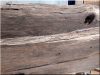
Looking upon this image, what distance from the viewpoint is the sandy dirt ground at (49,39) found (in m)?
0.75

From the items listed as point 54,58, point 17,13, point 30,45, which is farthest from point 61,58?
point 17,13

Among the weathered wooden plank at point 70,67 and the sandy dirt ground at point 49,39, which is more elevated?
the sandy dirt ground at point 49,39

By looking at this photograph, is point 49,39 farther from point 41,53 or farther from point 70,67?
point 70,67

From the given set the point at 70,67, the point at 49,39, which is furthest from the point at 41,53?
the point at 70,67

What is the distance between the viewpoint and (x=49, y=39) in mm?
837

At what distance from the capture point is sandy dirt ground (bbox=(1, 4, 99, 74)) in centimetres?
75

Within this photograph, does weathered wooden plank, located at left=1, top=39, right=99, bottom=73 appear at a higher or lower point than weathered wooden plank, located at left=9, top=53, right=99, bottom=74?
higher

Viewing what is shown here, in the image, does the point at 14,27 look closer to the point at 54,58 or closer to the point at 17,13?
the point at 17,13

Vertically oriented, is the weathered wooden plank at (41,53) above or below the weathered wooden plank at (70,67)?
above

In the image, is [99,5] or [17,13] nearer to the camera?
[17,13]

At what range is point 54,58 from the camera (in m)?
0.86

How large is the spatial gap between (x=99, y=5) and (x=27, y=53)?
→ 0.43 metres

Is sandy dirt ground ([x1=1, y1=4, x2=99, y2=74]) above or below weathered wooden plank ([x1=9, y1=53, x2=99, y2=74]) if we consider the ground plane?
above

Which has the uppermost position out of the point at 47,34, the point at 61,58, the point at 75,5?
the point at 75,5
